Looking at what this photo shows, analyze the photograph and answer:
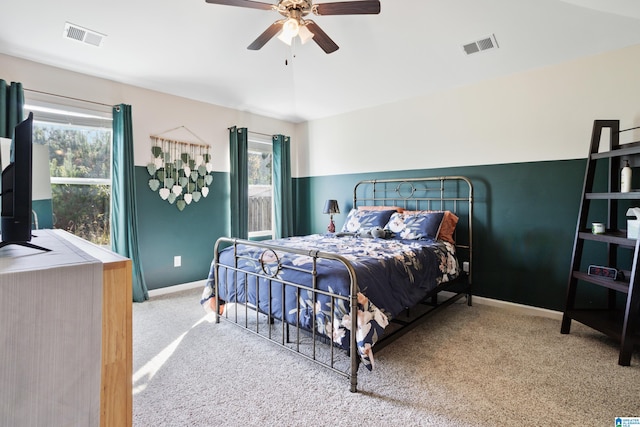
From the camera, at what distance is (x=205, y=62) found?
3.25 m

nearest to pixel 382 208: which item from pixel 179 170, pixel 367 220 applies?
pixel 367 220

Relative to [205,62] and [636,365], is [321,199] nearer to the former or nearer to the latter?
[205,62]

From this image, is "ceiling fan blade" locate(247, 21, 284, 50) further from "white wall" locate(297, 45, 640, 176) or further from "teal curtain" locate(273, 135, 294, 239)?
"teal curtain" locate(273, 135, 294, 239)

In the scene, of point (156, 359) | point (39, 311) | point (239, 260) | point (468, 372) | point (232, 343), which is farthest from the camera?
point (239, 260)

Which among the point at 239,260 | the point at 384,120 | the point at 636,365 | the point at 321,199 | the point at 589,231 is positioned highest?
the point at 384,120

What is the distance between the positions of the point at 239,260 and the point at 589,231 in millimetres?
2929

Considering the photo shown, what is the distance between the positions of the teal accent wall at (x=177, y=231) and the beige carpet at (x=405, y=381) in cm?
115

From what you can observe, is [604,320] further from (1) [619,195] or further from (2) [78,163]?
(2) [78,163]

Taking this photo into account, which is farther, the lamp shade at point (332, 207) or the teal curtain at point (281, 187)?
the teal curtain at point (281, 187)

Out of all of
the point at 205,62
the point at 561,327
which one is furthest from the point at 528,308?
the point at 205,62

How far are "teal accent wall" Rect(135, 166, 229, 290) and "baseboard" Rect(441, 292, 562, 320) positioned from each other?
10.7 ft

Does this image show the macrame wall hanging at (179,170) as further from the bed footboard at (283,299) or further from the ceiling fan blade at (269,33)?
the ceiling fan blade at (269,33)

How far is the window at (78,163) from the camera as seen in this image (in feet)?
10.1

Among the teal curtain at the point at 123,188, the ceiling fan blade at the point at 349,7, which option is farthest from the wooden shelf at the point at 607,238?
the teal curtain at the point at 123,188
